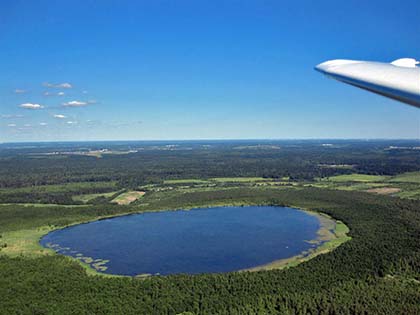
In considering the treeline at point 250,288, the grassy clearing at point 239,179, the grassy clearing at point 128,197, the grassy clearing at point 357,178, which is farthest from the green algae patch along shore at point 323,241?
Answer: the grassy clearing at point 239,179

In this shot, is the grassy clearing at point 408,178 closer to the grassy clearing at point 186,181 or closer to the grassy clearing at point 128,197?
the grassy clearing at point 186,181

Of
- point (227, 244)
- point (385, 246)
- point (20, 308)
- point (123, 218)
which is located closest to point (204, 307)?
point (20, 308)

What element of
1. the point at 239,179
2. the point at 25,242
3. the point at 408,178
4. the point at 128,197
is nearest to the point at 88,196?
the point at 128,197

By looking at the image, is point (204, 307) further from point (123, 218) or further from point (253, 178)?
point (253, 178)

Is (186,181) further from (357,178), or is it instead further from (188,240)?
(188,240)

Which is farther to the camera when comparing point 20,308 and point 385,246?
point 385,246
